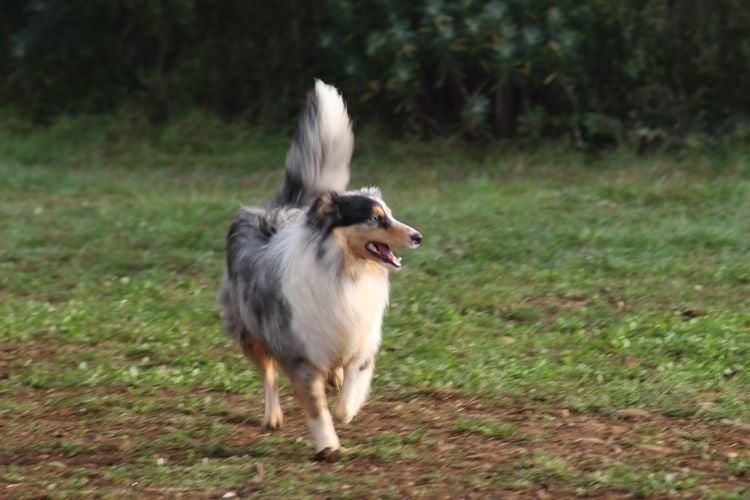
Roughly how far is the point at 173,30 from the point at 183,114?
3.50 ft

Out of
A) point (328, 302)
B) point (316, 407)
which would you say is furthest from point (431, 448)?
point (328, 302)

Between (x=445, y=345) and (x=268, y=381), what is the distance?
157 centimetres

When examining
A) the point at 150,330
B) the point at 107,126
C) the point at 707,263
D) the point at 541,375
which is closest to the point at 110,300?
the point at 150,330

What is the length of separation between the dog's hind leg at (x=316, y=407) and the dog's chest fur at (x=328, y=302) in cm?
6

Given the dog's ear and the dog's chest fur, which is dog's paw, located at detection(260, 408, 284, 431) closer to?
the dog's chest fur

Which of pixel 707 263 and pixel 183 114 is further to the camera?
pixel 183 114

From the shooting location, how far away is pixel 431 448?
578 centimetres

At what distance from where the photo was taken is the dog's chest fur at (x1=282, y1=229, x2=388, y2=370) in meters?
5.69

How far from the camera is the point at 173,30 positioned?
52.1ft

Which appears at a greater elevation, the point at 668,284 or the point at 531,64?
the point at 531,64

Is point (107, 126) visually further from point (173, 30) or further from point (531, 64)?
point (531, 64)

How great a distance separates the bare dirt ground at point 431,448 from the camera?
5.29 meters

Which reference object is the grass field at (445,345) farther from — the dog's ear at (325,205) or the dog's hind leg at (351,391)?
the dog's ear at (325,205)

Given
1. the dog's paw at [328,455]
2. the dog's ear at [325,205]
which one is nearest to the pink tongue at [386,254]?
the dog's ear at [325,205]
